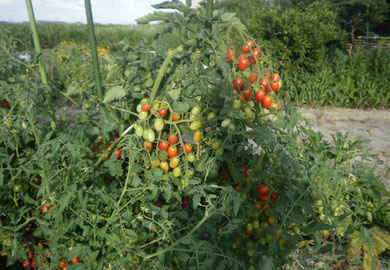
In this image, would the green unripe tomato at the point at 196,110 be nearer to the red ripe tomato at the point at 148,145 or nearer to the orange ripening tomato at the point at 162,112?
the orange ripening tomato at the point at 162,112

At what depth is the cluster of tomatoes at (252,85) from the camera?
950 millimetres

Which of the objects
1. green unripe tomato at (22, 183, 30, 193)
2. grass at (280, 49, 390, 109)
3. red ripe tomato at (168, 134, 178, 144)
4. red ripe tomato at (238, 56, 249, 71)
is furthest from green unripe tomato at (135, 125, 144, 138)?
grass at (280, 49, 390, 109)

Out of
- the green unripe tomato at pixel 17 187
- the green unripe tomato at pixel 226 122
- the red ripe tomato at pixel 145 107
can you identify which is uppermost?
the red ripe tomato at pixel 145 107

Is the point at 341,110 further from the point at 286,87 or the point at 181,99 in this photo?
the point at 181,99

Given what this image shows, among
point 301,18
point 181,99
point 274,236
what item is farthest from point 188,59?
point 301,18

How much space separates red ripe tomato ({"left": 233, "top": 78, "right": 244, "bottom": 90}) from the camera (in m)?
0.94

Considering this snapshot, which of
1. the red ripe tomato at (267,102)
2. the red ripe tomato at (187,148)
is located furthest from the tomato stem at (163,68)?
the red ripe tomato at (267,102)

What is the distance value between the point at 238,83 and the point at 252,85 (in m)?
0.09

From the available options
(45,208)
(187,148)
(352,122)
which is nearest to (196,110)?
(187,148)

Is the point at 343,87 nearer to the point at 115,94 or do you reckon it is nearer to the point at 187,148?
the point at 187,148

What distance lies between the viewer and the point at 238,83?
937mm

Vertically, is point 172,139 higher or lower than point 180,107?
lower

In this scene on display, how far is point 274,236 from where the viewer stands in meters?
1.06

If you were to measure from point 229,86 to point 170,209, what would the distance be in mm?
573
